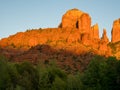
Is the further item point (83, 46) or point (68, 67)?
point (83, 46)

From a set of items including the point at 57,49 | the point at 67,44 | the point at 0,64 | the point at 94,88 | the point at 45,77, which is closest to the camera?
the point at 94,88

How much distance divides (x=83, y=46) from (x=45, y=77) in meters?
114

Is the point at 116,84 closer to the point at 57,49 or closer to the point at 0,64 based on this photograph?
the point at 0,64

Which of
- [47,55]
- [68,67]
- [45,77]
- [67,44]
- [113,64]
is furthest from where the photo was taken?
[67,44]

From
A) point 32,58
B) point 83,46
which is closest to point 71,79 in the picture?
point 32,58

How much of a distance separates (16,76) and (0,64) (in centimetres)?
410

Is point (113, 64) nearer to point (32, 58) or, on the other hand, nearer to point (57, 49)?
point (32, 58)

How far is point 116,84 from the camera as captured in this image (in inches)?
2402

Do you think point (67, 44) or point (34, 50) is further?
point (67, 44)

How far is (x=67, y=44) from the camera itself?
613 feet

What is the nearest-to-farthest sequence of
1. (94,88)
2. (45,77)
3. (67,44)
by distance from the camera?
1. (94,88)
2. (45,77)
3. (67,44)

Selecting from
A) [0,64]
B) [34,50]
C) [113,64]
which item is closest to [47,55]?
[34,50]

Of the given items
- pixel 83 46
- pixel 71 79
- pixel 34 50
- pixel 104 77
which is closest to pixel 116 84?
pixel 104 77

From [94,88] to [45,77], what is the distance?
1293 cm
